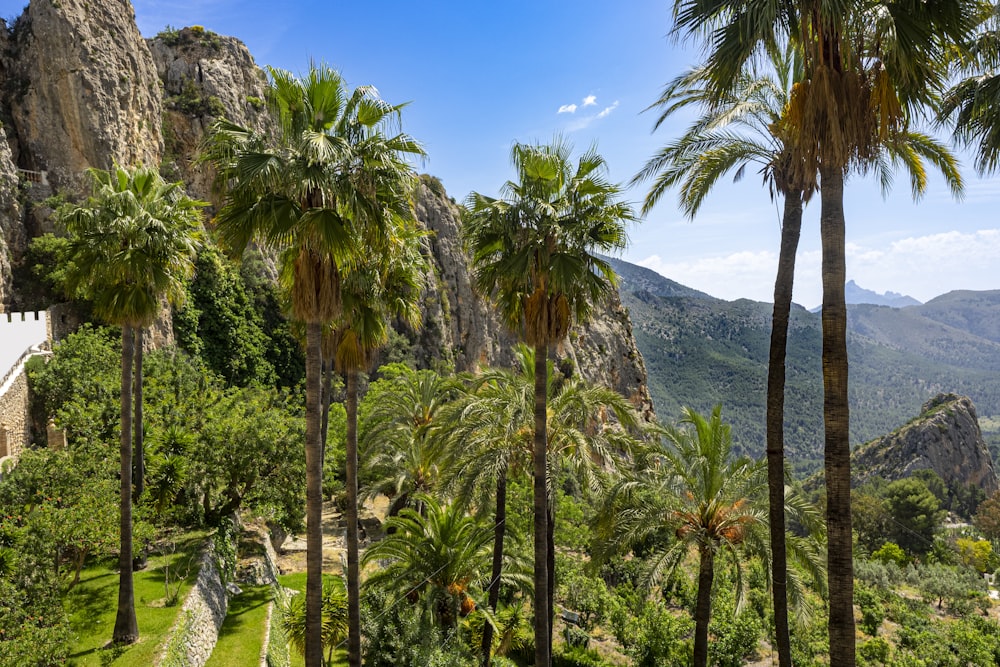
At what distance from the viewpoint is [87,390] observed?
71.7ft

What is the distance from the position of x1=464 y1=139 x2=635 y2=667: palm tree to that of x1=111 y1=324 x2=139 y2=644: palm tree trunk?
865 centimetres

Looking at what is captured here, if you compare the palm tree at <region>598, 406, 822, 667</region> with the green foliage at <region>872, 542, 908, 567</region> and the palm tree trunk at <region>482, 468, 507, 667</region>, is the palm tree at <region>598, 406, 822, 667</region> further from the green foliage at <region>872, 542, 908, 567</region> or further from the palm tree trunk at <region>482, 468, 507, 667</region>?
the green foliage at <region>872, 542, 908, 567</region>

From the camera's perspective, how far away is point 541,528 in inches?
473

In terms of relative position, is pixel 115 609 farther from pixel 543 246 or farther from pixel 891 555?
pixel 891 555

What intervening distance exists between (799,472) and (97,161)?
479 feet

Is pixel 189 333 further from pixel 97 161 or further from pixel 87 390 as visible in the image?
pixel 87 390

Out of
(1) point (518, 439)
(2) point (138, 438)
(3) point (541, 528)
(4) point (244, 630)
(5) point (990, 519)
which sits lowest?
(5) point (990, 519)

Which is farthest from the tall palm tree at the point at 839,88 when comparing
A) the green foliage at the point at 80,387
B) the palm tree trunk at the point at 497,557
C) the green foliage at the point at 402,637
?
the green foliage at the point at 80,387

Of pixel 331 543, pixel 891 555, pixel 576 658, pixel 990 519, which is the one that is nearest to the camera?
pixel 576 658

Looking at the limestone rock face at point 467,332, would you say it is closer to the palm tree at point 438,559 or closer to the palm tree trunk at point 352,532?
the palm tree at point 438,559

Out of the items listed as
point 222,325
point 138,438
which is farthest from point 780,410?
point 222,325

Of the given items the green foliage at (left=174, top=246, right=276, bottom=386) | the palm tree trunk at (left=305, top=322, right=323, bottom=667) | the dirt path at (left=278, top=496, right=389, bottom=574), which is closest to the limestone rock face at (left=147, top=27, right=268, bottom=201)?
the green foliage at (left=174, top=246, right=276, bottom=386)

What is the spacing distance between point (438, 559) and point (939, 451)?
4289 inches

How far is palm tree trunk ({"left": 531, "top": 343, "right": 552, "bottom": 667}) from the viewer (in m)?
11.9
